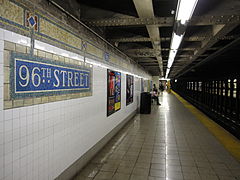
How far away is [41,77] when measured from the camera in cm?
199

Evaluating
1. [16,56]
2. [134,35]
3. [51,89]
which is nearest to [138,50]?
[134,35]

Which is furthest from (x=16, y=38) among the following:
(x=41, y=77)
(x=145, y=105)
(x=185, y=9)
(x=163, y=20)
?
(x=145, y=105)

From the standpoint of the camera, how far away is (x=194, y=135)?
511 centimetres

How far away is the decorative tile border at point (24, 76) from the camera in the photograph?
1.58 meters

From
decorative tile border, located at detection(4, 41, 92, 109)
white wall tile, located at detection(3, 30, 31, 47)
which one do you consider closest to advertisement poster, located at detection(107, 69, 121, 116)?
decorative tile border, located at detection(4, 41, 92, 109)

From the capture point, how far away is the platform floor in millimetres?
2881

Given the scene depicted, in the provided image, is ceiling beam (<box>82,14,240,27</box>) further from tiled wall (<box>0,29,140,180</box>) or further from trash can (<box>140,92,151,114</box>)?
trash can (<box>140,92,151,114</box>)

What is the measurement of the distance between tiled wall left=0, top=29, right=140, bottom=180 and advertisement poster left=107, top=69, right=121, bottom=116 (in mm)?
890

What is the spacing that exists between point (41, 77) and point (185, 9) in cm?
196

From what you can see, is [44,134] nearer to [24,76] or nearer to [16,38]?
[24,76]

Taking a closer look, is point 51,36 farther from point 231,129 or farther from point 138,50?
point 231,129

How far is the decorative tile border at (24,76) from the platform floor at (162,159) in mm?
1435

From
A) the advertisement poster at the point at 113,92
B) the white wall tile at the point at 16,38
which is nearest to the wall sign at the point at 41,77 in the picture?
the white wall tile at the point at 16,38

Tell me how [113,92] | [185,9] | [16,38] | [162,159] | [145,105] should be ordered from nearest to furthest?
[16,38], [185,9], [162,159], [113,92], [145,105]
